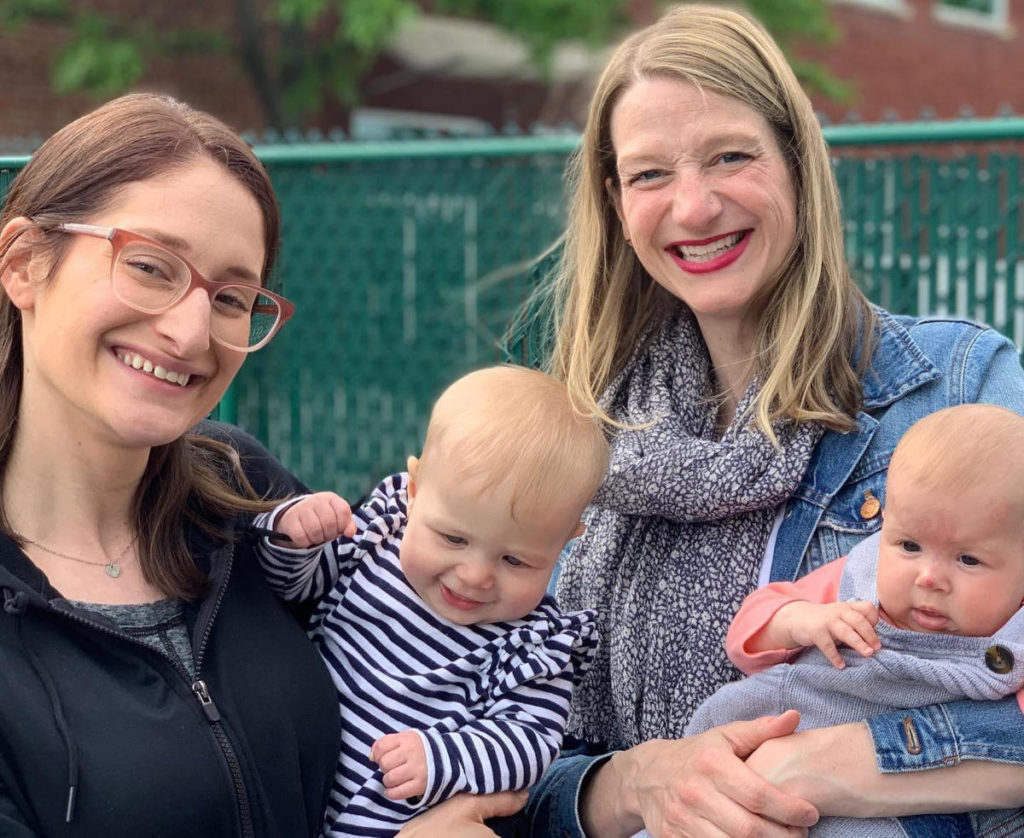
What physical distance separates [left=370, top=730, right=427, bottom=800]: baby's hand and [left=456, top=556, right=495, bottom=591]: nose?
0.26m

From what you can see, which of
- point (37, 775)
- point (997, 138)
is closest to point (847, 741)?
point (37, 775)

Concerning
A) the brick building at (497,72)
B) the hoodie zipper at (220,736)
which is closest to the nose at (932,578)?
the hoodie zipper at (220,736)

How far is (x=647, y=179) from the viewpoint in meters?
2.76

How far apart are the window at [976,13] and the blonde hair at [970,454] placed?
1984 centimetres

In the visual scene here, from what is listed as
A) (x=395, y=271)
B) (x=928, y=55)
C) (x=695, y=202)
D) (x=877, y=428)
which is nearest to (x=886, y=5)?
(x=928, y=55)

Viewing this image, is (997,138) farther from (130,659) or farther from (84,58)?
(84,58)

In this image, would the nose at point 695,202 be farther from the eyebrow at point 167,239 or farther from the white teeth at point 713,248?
the eyebrow at point 167,239

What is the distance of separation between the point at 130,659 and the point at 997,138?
3575 millimetres

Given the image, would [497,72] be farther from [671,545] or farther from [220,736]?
[220,736]

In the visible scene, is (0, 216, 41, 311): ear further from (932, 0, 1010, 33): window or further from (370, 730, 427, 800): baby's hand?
(932, 0, 1010, 33): window

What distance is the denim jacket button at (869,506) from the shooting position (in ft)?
8.32

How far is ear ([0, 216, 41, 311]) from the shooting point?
2191 mm

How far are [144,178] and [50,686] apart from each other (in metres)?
0.76

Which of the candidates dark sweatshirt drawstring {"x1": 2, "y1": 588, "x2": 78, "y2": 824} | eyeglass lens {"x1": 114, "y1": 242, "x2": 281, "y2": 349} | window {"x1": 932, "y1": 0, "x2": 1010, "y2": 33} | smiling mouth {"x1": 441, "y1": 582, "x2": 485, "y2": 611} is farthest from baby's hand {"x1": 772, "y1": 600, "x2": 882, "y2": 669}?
window {"x1": 932, "y1": 0, "x2": 1010, "y2": 33}
